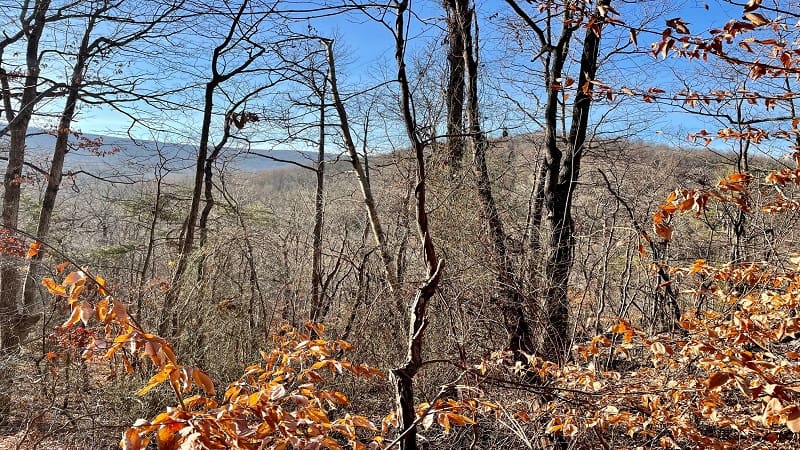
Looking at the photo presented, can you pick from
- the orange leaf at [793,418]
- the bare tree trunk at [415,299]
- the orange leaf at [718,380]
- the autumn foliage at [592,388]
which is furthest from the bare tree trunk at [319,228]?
the orange leaf at [793,418]

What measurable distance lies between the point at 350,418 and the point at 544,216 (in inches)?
180

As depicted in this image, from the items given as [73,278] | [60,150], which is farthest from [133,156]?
[73,278]

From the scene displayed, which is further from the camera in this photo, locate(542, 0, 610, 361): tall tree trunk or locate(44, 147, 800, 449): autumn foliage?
locate(542, 0, 610, 361): tall tree trunk

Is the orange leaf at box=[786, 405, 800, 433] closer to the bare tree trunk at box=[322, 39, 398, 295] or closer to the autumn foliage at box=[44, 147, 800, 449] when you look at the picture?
the autumn foliage at box=[44, 147, 800, 449]

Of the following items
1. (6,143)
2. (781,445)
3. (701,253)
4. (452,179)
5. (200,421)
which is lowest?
(781,445)

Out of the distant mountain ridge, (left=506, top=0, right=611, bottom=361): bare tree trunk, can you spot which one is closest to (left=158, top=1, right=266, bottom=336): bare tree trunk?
the distant mountain ridge

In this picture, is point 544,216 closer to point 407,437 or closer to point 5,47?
point 407,437

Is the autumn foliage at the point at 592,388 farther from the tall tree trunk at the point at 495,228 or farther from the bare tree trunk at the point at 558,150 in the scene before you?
the bare tree trunk at the point at 558,150

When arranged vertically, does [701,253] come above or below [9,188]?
below

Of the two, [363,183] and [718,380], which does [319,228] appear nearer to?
[363,183]

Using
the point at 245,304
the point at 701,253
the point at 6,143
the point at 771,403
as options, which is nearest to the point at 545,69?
the point at 701,253

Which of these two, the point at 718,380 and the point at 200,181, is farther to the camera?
the point at 200,181

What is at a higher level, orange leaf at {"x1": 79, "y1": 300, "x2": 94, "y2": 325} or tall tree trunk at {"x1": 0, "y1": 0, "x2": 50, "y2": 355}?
tall tree trunk at {"x1": 0, "y1": 0, "x2": 50, "y2": 355}

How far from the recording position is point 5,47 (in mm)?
9648
